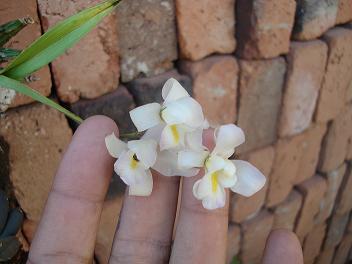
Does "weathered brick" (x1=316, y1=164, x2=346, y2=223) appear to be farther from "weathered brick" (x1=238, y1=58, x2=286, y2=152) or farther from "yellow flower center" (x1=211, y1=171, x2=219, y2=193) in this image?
"yellow flower center" (x1=211, y1=171, x2=219, y2=193)

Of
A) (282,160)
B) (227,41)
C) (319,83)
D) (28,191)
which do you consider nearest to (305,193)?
(282,160)

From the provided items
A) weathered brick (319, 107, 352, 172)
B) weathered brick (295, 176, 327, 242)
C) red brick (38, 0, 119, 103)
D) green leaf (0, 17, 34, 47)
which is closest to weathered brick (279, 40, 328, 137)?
weathered brick (319, 107, 352, 172)

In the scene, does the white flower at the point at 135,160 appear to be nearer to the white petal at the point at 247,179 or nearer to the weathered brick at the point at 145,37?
the white petal at the point at 247,179

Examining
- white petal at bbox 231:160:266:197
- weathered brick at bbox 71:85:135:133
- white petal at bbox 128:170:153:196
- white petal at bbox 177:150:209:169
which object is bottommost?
weathered brick at bbox 71:85:135:133

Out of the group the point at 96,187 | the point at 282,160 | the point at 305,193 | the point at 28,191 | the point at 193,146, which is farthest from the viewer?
the point at 305,193

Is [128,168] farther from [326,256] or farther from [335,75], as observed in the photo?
[326,256]

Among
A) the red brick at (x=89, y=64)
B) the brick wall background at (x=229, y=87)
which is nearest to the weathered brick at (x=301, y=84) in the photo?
the brick wall background at (x=229, y=87)

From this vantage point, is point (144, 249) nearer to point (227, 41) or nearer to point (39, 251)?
point (39, 251)
